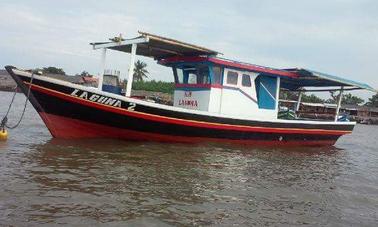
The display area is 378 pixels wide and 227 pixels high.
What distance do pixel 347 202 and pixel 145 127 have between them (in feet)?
20.4

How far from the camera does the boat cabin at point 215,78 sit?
13.4 meters

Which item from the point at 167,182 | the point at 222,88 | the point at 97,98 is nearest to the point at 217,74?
the point at 222,88

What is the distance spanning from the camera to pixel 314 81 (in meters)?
17.4

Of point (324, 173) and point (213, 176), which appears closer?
point (213, 176)

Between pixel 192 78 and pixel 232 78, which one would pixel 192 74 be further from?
pixel 232 78

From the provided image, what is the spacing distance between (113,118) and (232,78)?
468 centimetres

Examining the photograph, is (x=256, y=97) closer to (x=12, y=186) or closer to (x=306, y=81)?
(x=306, y=81)

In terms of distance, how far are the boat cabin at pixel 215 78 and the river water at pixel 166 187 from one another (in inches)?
96.7

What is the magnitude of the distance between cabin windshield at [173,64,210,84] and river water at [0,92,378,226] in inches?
121

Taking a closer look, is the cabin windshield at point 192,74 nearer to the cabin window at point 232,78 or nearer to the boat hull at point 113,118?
the cabin window at point 232,78

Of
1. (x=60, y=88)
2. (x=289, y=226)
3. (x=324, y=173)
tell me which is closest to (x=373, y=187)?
(x=324, y=173)

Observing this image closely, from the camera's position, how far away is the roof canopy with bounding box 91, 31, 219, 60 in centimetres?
1175

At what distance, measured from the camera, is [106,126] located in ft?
38.3

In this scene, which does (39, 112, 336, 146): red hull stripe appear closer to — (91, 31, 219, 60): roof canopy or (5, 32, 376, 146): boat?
(5, 32, 376, 146): boat
